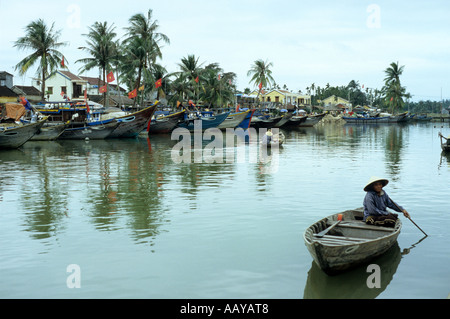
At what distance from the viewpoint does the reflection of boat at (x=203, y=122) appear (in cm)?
4522

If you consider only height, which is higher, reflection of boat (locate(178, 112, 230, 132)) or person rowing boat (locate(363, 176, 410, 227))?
reflection of boat (locate(178, 112, 230, 132))

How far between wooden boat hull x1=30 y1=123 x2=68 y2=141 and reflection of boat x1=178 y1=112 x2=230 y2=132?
14248mm

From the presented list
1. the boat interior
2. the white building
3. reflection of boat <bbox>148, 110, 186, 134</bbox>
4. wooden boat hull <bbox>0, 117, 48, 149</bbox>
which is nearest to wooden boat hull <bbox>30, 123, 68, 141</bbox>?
wooden boat hull <bbox>0, 117, 48, 149</bbox>

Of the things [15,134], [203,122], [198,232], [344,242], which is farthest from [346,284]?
[203,122]

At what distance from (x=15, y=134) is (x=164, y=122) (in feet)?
58.6

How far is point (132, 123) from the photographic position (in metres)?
36.4

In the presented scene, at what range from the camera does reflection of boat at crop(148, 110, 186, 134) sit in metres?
42.8

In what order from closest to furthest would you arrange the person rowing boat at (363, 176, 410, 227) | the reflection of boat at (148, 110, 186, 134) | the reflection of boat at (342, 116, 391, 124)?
the person rowing boat at (363, 176, 410, 227) < the reflection of boat at (148, 110, 186, 134) < the reflection of boat at (342, 116, 391, 124)

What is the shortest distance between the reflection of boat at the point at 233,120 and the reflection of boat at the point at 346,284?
4106 cm

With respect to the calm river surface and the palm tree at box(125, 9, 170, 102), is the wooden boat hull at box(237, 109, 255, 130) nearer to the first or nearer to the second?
the palm tree at box(125, 9, 170, 102)

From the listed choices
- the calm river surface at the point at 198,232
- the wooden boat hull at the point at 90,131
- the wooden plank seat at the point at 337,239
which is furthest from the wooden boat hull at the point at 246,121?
the wooden plank seat at the point at 337,239

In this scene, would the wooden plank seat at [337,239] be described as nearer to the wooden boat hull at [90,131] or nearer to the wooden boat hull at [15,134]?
the wooden boat hull at [15,134]
